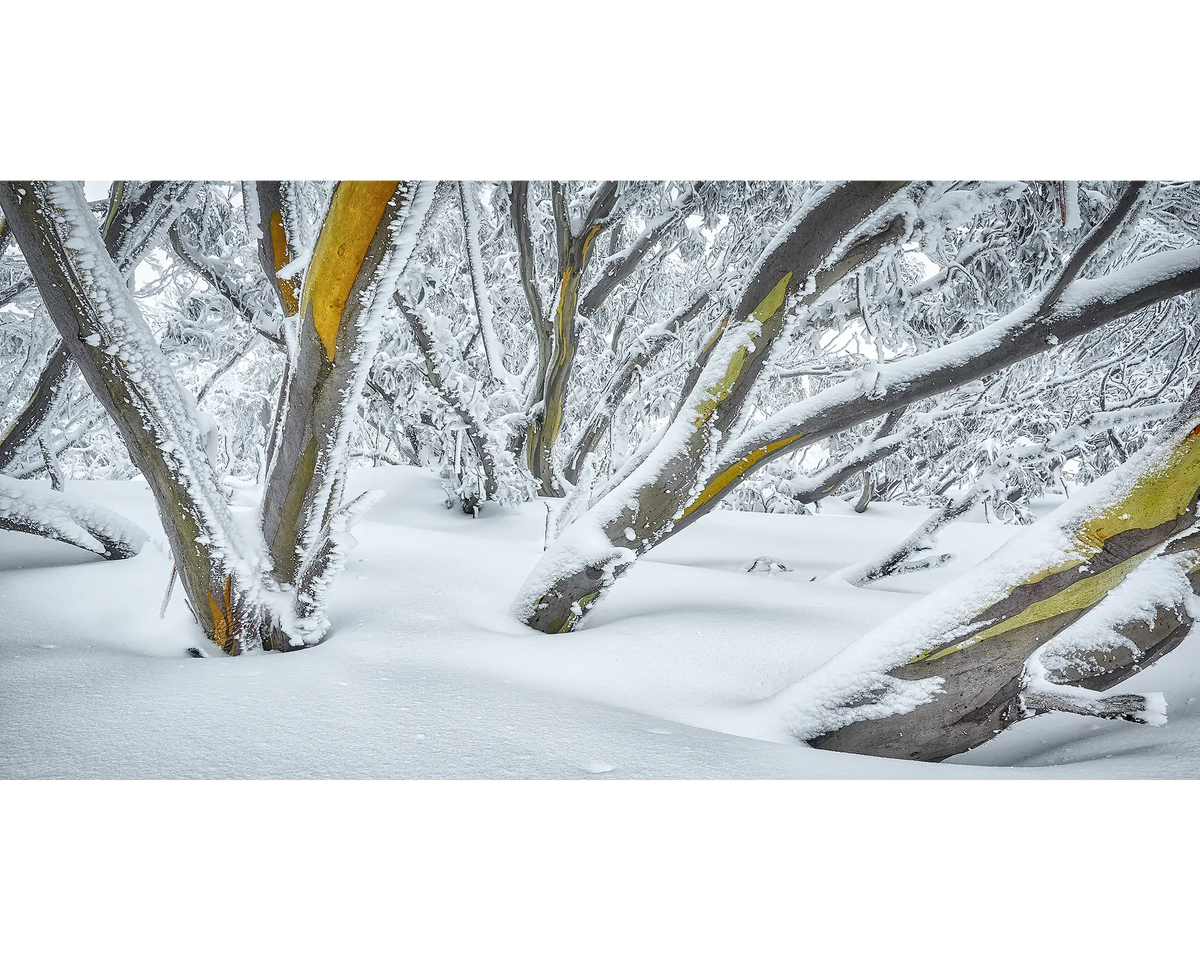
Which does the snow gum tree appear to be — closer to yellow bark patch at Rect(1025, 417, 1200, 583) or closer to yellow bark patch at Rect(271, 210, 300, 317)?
yellow bark patch at Rect(271, 210, 300, 317)

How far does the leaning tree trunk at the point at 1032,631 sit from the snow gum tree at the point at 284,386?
110cm

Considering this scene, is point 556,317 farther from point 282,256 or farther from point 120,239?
point 120,239

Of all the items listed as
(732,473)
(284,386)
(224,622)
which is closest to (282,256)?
(284,386)

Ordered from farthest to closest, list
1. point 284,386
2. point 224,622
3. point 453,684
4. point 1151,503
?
point 284,386, point 224,622, point 453,684, point 1151,503

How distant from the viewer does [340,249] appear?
40.6 inches

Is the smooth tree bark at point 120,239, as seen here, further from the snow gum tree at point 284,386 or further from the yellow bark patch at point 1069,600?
the yellow bark patch at point 1069,600

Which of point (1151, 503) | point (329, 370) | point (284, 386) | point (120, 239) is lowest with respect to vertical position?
point (1151, 503)

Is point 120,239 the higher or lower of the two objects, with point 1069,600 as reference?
higher

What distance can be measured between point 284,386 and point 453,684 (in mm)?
871

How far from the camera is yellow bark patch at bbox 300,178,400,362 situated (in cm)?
99

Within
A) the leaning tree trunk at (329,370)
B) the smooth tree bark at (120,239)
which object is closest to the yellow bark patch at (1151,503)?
the leaning tree trunk at (329,370)

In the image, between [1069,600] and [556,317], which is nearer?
[1069,600]

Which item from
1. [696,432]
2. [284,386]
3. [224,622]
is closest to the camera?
[224,622]
